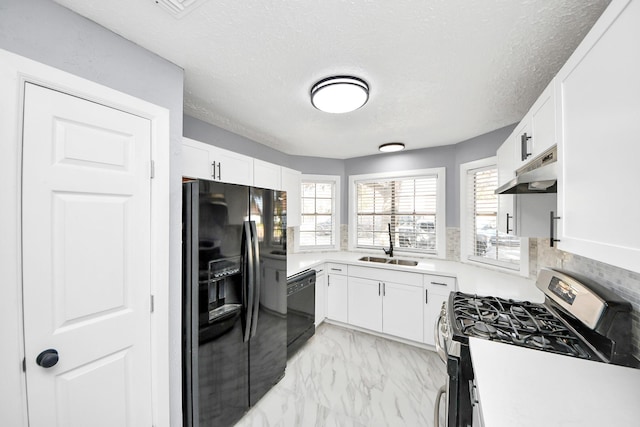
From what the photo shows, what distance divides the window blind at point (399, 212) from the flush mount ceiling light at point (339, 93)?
6.80 feet

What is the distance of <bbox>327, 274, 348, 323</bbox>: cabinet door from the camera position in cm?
315

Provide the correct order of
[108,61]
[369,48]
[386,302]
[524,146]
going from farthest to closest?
[386,302] < [524,146] < [369,48] < [108,61]

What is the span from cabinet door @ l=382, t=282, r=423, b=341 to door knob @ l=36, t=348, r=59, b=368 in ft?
8.91

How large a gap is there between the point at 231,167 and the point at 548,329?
251 centimetres

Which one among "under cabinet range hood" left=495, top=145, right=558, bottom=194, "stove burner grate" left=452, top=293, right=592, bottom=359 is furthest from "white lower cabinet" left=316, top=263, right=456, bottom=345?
"under cabinet range hood" left=495, top=145, right=558, bottom=194

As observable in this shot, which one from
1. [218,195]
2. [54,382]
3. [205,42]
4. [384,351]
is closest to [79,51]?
[205,42]

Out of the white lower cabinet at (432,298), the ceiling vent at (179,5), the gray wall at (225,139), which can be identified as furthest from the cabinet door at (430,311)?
the ceiling vent at (179,5)

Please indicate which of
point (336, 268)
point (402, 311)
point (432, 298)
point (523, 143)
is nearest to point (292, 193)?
point (336, 268)

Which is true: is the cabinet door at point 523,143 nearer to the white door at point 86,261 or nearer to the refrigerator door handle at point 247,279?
the refrigerator door handle at point 247,279

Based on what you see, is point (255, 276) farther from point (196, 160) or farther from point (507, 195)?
point (507, 195)

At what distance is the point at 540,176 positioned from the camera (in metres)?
1.11

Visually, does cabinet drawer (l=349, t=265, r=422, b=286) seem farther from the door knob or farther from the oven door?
the door knob

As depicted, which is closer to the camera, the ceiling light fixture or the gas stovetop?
the gas stovetop

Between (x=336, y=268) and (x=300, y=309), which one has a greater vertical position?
(x=336, y=268)
